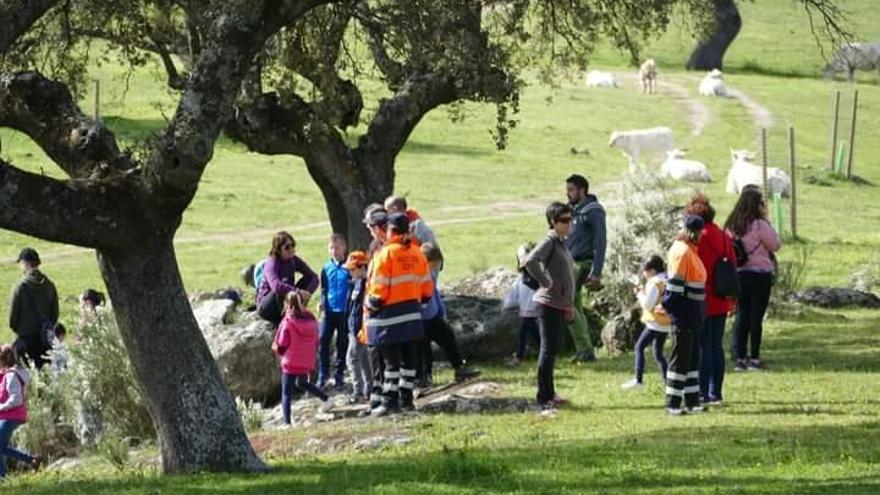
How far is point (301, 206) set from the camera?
4091 cm

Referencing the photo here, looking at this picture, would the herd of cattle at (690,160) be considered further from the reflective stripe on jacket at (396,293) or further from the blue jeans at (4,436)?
the blue jeans at (4,436)

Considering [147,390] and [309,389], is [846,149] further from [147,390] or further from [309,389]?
[147,390]

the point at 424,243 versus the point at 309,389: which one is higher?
the point at 424,243

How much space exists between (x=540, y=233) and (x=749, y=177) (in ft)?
25.1

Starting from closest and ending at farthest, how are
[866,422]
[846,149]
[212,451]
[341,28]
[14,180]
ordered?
1. [14,180]
2. [212,451]
3. [866,422]
4. [341,28]
5. [846,149]

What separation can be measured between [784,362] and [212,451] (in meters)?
8.55

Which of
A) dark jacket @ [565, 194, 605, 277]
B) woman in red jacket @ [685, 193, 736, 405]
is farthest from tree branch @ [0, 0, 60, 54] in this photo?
dark jacket @ [565, 194, 605, 277]

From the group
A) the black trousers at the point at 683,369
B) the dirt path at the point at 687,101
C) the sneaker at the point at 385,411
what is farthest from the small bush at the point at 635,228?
the dirt path at the point at 687,101

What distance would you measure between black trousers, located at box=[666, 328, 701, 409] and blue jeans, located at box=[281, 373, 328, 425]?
162 inches

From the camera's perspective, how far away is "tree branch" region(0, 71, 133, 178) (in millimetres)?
14516

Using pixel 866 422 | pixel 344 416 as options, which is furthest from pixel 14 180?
pixel 866 422

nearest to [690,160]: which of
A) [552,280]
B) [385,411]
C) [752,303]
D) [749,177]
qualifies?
[749,177]

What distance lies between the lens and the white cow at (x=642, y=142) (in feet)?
161

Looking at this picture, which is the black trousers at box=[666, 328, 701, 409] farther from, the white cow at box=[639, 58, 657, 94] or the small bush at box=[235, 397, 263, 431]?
the white cow at box=[639, 58, 657, 94]
